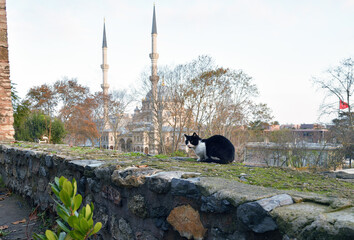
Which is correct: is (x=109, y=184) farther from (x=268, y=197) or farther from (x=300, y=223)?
(x=300, y=223)

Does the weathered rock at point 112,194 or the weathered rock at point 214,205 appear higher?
the weathered rock at point 214,205

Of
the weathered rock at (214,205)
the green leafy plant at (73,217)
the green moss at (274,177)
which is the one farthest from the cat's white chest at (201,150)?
the green leafy plant at (73,217)

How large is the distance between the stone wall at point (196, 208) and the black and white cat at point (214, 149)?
1725 millimetres

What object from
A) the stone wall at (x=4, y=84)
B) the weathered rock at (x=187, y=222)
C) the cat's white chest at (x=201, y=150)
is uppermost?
the stone wall at (x=4, y=84)

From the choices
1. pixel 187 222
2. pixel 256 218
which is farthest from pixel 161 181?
pixel 256 218

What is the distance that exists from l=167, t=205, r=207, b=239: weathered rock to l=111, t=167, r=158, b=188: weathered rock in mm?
365

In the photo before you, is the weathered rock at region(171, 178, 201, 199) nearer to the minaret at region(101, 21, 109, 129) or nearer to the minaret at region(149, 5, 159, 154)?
the minaret at region(149, 5, 159, 154)

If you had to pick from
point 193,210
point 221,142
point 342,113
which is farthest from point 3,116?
point 342,113

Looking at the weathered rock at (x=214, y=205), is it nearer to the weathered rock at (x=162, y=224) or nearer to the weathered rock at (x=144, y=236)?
the weathered rock at (x=162, y=224)

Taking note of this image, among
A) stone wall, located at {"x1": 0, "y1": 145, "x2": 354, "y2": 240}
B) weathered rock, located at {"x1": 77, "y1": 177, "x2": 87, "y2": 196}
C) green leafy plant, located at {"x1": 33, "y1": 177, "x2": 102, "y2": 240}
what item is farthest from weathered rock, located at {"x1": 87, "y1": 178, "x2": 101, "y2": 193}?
green leafy plant, located at {"x1": 33, "y1": 177, "x2": 102, "y2": 240}

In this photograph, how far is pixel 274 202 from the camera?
1188mm

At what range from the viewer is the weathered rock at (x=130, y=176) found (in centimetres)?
189

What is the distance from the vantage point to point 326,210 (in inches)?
43.2

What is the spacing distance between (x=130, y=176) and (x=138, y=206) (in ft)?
0.72
